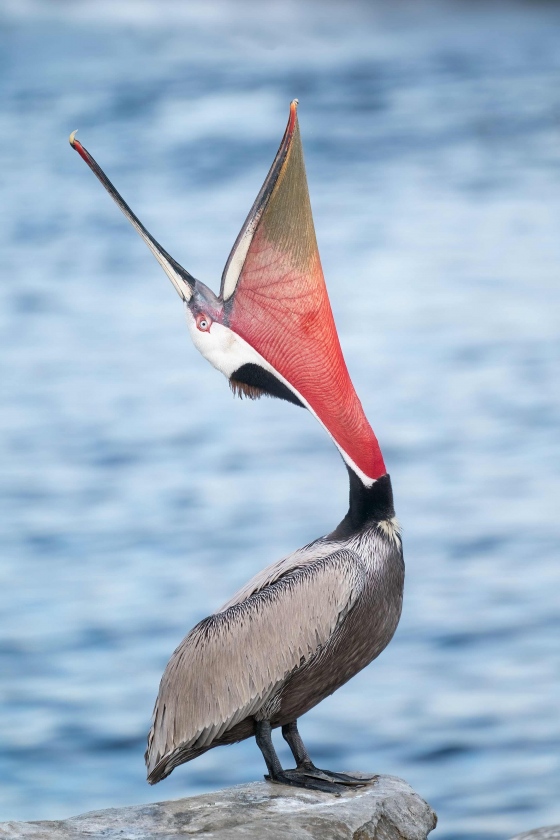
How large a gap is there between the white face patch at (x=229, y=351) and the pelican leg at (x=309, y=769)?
0.92 meters

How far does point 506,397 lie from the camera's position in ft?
47.9

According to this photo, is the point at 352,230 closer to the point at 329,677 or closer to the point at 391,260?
the point at 391,260

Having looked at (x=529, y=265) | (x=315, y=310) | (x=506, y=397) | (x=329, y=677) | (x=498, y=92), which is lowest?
(x=329, y=677)

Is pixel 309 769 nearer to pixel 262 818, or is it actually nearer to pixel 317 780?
pixel 317 780

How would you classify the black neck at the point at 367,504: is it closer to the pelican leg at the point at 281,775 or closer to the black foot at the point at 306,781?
the pelican leg at the point at 281,775

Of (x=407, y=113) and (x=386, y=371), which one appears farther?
(x=407, y=113)

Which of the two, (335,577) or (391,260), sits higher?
(391,260)

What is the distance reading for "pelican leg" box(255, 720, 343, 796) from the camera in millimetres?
4723

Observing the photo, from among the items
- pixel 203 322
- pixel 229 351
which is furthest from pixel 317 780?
pixel 203 322

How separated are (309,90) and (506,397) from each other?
20.1 feet

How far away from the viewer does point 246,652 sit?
4.73m

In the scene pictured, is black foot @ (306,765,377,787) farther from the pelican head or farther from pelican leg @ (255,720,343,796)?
the pelican head

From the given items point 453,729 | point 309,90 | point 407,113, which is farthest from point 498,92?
point 453,729

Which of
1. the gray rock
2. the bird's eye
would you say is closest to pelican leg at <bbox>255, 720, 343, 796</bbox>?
the gray rock
